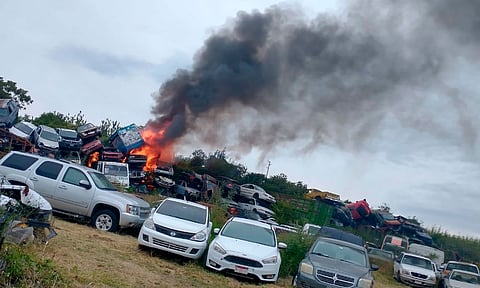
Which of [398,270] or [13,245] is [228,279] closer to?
[13,245]

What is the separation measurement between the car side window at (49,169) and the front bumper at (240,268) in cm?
499

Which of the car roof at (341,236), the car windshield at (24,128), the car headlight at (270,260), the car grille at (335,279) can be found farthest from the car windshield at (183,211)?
the car windshield at (24,128)

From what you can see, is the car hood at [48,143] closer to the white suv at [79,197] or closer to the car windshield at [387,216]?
the white suv at [79,197]

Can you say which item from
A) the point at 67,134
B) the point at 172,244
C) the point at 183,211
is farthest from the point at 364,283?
the point at 67,134

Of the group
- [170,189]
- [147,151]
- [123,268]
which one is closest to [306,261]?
[123,268]

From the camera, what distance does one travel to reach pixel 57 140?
26.9 metres

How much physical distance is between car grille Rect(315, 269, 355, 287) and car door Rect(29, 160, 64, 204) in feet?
23.3

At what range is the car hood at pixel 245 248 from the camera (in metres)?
10.6

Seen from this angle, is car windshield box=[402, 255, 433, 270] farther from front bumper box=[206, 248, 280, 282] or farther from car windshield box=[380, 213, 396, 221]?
car windshield box=[380, 213, 396, 221]

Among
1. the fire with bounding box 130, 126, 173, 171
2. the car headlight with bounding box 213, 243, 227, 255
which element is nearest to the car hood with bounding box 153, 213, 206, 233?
the car headlight with bounding box 213, 243, 227, 255

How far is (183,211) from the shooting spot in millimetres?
12156

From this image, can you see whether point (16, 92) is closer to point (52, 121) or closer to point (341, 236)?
point (52, 121)

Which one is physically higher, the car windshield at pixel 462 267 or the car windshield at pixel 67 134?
the car windshield at pixel 67 134

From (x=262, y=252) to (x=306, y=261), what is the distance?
3.19ft
